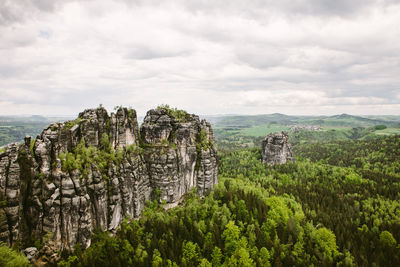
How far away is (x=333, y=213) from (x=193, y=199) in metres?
45.8

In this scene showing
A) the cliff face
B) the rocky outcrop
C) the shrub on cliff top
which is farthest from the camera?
the rocky outcrop

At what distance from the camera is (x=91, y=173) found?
42.6m

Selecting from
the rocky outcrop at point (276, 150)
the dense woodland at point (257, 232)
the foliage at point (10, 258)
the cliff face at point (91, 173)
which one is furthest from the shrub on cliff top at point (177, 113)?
the rocky outcrop at point (276, 150)

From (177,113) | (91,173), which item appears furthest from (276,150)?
(91,173)

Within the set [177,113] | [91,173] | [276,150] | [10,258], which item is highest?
[177,113]

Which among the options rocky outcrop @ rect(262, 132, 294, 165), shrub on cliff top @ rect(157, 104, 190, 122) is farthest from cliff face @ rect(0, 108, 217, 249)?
rocky outcrop @ rect(262, 132, 294, 165)

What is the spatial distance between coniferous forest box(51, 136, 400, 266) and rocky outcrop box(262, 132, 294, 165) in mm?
34420

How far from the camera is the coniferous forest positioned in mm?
42219

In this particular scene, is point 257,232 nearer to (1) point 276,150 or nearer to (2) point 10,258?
(2) point 10,258

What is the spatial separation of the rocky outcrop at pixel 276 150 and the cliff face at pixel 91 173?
65410 millimetres

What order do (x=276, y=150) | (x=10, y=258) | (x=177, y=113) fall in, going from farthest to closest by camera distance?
1. (x=276, y=150)
2. (x=177, y=113)
3. (x=10, y=258)

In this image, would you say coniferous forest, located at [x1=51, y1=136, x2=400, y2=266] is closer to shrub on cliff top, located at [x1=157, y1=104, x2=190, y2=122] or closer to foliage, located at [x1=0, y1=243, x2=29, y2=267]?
foliage, located at [x1=0, y1=243, x2=29, y2=267]

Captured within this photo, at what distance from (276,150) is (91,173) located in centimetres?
10293

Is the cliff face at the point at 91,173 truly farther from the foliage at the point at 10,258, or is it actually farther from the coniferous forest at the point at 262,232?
the coniferous forest at the point at 262,232
